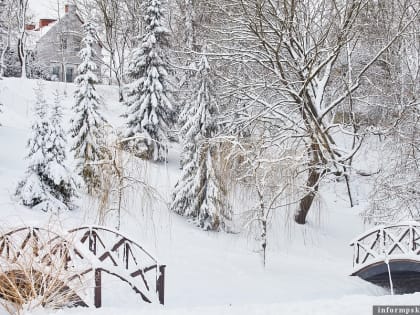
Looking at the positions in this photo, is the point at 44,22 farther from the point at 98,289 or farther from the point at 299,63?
the point at 98,289

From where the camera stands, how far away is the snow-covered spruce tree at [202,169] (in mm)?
17406

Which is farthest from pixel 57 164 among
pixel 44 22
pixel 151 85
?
pixel 44 22

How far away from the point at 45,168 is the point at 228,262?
6.35m

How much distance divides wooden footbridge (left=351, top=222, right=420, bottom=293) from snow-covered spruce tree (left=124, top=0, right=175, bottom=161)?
10.8 meters

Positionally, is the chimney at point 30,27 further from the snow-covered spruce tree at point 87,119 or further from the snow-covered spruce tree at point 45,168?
the snow-covered spruce tree at point 45,168

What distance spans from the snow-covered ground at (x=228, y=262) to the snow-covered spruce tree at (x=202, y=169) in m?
0.52

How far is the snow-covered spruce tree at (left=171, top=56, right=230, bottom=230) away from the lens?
17406 millimetres

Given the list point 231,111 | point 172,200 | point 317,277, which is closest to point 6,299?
point 317,277

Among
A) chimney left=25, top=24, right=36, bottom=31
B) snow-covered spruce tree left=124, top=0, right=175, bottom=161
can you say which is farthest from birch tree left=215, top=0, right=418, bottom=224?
chimney left=25, top=24, right=36, bottom=31

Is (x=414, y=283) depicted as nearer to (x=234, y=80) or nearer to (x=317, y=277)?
(x=317, y=277)

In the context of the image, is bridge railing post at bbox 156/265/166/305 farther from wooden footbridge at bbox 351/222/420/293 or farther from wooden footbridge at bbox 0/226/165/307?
wooden footbridge at bbox 351/222/420/293

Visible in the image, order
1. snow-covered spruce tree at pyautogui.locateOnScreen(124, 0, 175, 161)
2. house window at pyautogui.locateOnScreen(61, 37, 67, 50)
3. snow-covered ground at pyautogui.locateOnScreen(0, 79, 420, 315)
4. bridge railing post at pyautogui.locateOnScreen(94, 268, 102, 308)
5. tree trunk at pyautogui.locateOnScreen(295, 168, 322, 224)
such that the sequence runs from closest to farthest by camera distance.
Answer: snow-covered ground at pyautogui.locateOnScreen(0, 79, 420, 315) < bridge railing post at pyautogui.locateOnScreen(94, 268, 102, 308) < tree trunk at pyautogui.locateOnScreen(295, 168, 322, 224) < snow-covered spruce tree at pyautogui.locateOnScreen(124, 0, 175, 161) < house window at pyautogui.locateOnScreen(61, 37, 67, 50)

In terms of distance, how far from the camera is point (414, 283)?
55.3ft

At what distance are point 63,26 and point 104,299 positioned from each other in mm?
34409
